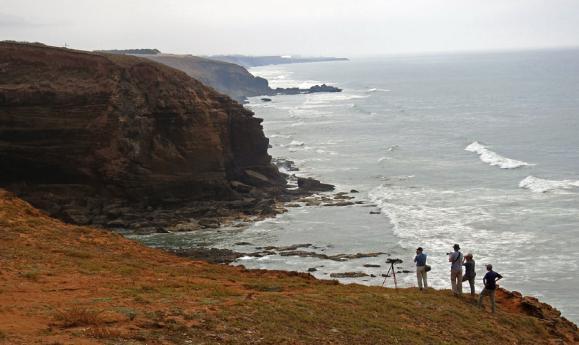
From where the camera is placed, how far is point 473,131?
293 ft

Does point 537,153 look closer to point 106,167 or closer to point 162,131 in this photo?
point 162,131

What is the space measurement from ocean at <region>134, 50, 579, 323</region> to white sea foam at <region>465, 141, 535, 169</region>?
103 millimetres

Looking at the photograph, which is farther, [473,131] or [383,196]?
[473,131]

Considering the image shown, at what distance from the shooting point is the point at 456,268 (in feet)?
66.6

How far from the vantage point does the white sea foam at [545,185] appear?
5317 cm

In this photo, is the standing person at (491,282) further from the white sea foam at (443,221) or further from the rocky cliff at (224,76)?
the rocky cliff at (224,76)

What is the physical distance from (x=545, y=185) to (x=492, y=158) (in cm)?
1392

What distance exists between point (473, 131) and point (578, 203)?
4197 cm

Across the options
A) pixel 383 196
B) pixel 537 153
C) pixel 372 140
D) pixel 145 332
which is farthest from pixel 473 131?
pixel 145 332

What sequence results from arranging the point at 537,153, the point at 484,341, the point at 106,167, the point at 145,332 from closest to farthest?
the point at 145,332, the point at 484,341, the point at 106,167, the point at 537,153

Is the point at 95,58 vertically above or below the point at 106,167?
above

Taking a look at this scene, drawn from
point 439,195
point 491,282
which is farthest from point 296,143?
point 491,282

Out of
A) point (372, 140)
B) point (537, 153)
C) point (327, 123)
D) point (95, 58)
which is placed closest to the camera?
point (95, 58)

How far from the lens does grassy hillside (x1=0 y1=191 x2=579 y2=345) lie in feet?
45.1
